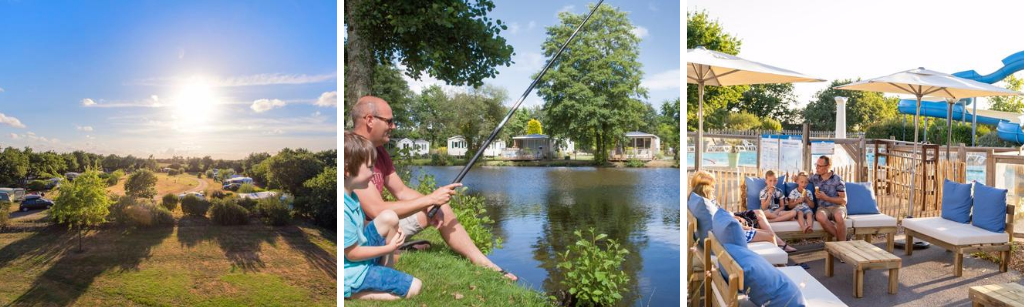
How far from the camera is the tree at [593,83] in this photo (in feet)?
11.2

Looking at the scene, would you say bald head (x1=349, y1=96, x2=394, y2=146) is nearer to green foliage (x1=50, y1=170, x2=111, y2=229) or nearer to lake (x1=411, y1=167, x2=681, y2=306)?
lake (x1=411, y1=167, x2=681, y2=306)

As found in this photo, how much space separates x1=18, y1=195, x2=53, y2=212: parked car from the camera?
4059 millimetres

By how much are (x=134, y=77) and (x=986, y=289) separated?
595cm

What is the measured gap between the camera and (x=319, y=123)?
4.29 meters

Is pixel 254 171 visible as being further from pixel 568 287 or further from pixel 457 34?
pixel 568 287

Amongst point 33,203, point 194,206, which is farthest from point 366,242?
point 33,203

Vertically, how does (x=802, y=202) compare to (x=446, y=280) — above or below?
above

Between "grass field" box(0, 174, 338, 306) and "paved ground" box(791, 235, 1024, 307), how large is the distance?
409 centimetres

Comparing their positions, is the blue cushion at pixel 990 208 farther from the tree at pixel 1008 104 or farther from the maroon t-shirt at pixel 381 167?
the tree at pixel 1008 104

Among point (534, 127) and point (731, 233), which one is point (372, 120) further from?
Answer: point (731, 233)

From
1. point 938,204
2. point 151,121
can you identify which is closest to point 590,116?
point 151,121

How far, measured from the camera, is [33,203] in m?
4.07

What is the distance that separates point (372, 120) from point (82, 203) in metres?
2.89

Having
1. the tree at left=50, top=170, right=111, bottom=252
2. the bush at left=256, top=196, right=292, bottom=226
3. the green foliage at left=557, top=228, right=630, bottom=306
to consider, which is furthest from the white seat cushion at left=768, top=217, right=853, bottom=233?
the tree at left=50, top=170, right=111, bottom=252
